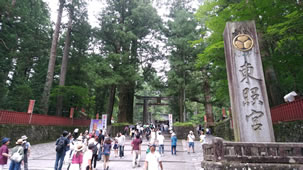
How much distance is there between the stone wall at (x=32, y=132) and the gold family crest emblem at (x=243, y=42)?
510 inches

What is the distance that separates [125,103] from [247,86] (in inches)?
592

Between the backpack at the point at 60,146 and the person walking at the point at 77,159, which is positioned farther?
the backpack at the point at 60,146

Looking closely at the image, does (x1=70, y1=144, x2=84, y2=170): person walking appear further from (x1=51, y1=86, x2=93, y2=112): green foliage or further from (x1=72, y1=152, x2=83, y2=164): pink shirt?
(x1=51, y1=86, x2=93, y2=112): green foliage

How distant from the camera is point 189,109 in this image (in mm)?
25484

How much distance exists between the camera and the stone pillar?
5.52 meters

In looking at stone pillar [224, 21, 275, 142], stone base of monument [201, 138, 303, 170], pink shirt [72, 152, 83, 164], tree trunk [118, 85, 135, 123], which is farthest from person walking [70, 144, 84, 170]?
tree trunk [118, 85, 135, 123]

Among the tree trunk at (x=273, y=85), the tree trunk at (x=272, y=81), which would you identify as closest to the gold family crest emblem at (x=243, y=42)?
the tree trunk at (x=272, y=81)

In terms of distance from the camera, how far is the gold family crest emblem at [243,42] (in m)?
6.27

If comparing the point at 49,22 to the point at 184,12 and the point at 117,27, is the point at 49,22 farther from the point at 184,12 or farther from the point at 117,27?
the point at 184,12

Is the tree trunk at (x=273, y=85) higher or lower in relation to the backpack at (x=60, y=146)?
higher

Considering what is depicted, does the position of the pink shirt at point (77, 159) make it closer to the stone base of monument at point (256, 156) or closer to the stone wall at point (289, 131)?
the stone base of monument at point (256, 156)

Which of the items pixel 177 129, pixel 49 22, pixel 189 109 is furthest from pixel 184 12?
pixel 49 22

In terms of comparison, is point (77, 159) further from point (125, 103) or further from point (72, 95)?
point (72, 95)

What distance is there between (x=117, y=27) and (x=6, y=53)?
10264 mm
